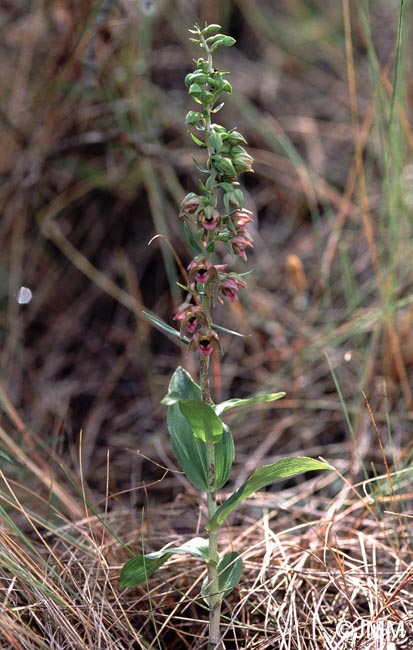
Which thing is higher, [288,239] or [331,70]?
[331,70]

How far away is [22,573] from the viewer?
1792 mm

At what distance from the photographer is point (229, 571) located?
188 cm

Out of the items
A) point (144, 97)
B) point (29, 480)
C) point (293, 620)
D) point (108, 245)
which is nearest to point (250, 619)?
point (293, 620)

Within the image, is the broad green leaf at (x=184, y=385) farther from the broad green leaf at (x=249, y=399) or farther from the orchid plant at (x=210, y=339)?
the broad green leaf at (x=249, y=399)

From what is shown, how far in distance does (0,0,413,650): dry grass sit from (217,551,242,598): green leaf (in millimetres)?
117

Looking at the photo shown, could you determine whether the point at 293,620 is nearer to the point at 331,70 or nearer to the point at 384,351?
the point at 384,351

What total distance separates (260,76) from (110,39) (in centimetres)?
124

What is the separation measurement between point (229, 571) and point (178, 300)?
1666mm

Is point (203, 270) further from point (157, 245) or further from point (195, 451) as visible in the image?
point (157, 245)

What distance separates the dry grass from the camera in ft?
7.14

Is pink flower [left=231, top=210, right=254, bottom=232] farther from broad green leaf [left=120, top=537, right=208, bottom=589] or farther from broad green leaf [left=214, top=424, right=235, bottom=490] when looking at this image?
broad green leaf [left=120, top=537, right=208, bottom=589]

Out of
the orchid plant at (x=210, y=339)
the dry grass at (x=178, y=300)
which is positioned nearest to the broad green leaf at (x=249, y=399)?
the orchid plant at (x=210, y=339)

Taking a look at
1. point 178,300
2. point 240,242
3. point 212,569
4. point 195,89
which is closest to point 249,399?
point 240,242

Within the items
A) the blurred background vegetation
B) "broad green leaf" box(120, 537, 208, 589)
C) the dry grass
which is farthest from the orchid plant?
the blurred background vegetation
